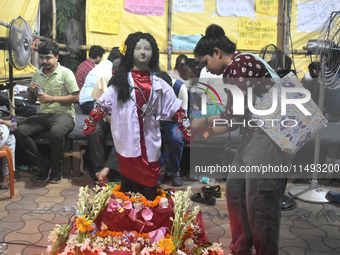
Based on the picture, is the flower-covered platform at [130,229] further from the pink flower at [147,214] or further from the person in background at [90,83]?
the person in background at [90,83]

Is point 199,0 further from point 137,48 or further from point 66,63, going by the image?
point 137,48

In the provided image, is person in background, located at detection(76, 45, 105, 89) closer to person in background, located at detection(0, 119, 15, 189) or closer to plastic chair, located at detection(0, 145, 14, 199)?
person in background, located at detection(0, 119, 15, 189)

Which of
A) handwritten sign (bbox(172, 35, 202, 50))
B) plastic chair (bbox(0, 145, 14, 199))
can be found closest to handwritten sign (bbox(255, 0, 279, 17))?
handwritten sign (bbox(172, 35, 202, 50))

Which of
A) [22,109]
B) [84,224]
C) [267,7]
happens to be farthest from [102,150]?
[267,7]

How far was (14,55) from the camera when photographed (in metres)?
3.75

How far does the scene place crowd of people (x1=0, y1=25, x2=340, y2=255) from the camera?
2.16 m

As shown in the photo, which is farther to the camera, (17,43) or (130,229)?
(17,43)

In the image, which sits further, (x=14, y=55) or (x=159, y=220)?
(x=14, y=55)

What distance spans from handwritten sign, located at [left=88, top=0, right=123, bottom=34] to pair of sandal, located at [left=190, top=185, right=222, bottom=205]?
11.8 ft

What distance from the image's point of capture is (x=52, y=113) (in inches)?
171

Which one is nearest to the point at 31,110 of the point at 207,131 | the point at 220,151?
the point at 220,151

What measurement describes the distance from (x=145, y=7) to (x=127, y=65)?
3.65m

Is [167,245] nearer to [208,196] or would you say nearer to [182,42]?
[208,196]

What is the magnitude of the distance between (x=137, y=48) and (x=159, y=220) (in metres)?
1.33
